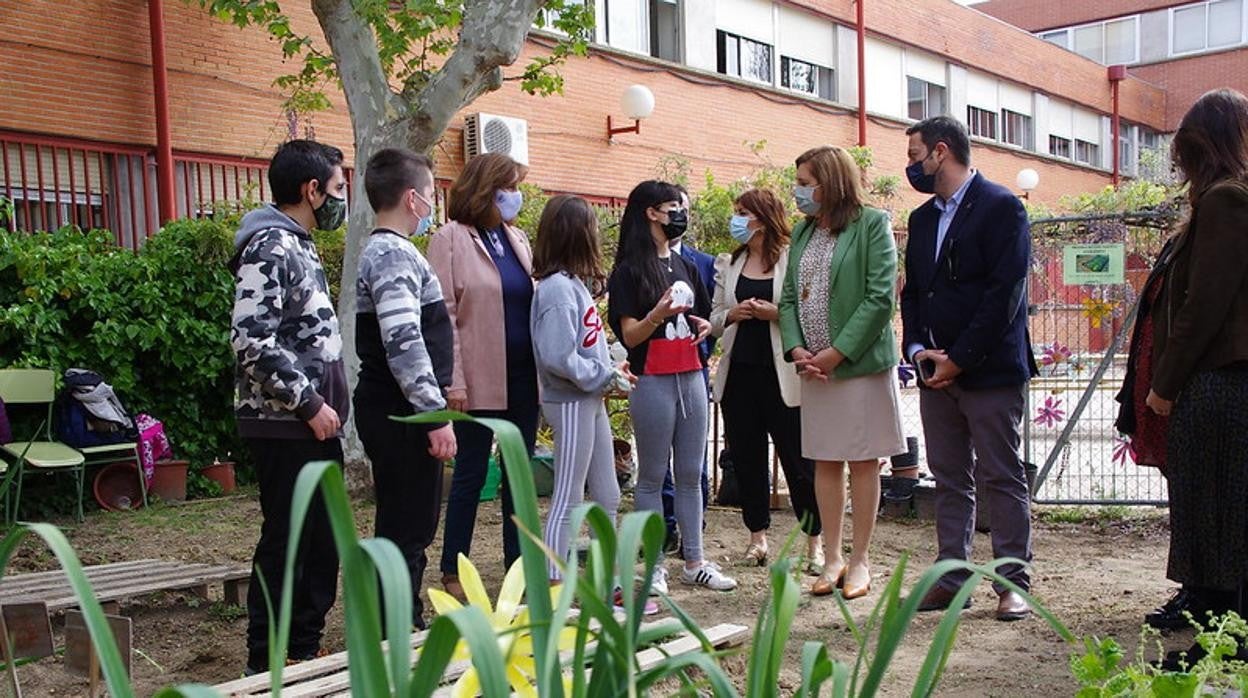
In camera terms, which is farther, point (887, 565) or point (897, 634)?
point (887, 565)

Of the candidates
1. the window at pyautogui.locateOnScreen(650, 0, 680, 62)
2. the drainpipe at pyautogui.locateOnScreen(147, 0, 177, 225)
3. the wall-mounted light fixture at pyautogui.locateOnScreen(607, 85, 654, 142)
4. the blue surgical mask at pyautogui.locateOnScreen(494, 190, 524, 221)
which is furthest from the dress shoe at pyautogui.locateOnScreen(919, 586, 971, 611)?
the window at pyautogui.locateOnScreen(650, 0, 680, 62)

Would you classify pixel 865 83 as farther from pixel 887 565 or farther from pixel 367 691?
pixel 367 691

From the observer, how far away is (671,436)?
5.25 m

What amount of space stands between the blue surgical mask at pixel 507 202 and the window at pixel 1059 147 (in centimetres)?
2756

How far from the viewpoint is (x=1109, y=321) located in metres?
7.62

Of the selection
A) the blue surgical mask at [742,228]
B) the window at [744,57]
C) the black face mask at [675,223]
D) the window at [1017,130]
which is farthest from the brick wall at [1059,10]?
the black face mask at [675,223]

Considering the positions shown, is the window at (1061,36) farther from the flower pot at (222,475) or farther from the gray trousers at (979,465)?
the gray trousers at (979,465)

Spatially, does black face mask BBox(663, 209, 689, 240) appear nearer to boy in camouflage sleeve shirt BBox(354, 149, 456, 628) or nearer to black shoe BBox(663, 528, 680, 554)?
boy in camouflage sleeve shirt BBox(354, 149, 456, 628)

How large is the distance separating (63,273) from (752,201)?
16.8ft

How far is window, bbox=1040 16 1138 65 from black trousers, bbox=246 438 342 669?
35288 millimetres

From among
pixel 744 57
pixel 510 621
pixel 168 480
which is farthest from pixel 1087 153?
pixel 510 621

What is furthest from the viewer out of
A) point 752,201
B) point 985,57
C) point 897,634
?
point 985,57

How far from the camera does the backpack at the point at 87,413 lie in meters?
7.97

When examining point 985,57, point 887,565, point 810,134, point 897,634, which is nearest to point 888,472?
point 887,565
